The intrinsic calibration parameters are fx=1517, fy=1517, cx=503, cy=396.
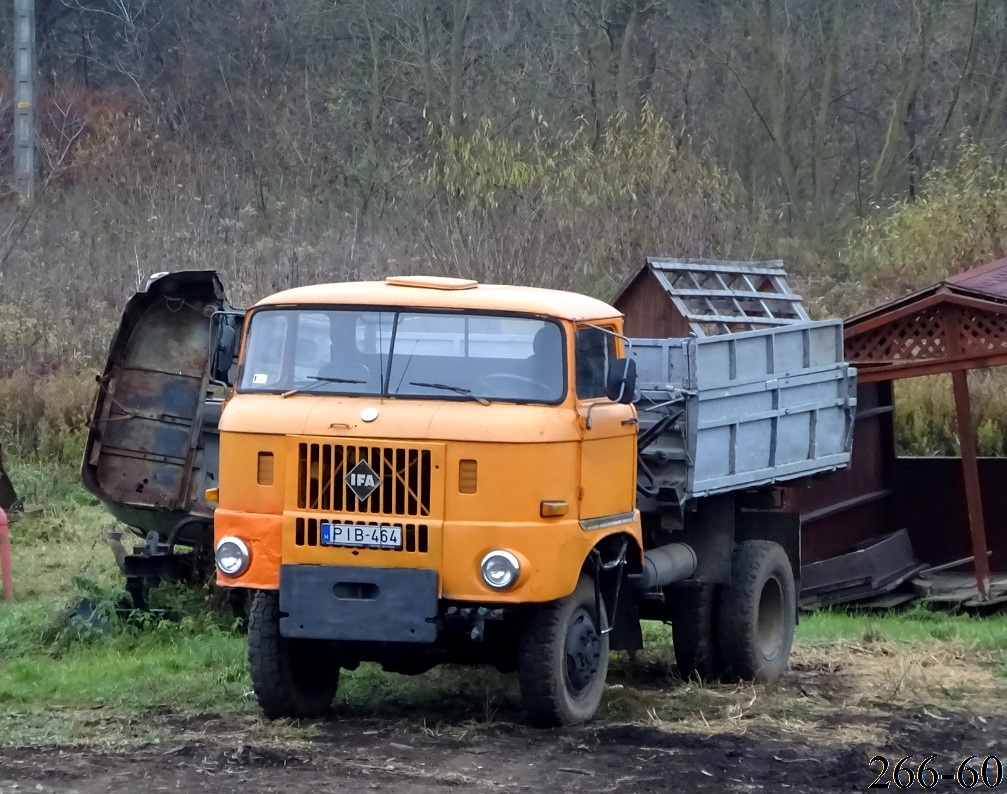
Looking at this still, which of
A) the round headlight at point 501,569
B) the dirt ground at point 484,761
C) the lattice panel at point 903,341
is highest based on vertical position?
the lattice panel at point 903,341

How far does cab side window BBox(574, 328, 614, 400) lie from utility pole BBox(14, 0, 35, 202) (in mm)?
19285

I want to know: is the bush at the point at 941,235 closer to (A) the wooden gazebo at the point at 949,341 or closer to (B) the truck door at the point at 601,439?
(A) the wooden gazebo at the point at 949,341

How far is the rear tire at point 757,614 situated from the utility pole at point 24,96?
18661 millimetres

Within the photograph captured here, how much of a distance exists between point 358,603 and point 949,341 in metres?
8.36

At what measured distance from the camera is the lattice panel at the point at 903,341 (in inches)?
553

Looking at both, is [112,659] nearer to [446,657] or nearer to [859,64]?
[446,657]

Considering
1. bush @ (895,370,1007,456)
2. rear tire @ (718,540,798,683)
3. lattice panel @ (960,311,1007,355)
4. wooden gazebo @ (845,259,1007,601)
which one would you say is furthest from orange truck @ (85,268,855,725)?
bush @ (895,370,1007,456)

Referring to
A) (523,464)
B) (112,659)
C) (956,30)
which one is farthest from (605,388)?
(956,30)

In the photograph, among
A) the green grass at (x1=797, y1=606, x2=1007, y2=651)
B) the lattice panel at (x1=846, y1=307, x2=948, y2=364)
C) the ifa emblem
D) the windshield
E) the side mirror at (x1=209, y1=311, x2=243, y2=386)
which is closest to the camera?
Result: the ifa emblem

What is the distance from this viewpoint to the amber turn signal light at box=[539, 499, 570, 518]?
287 inches

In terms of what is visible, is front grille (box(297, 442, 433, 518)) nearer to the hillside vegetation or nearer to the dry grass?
the dry grass

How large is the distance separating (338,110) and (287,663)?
24.2 meters

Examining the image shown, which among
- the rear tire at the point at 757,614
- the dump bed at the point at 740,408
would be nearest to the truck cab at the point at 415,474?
the dump bed at the point at 740,408

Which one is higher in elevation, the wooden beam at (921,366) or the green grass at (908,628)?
the wooden beam at (921,366)
